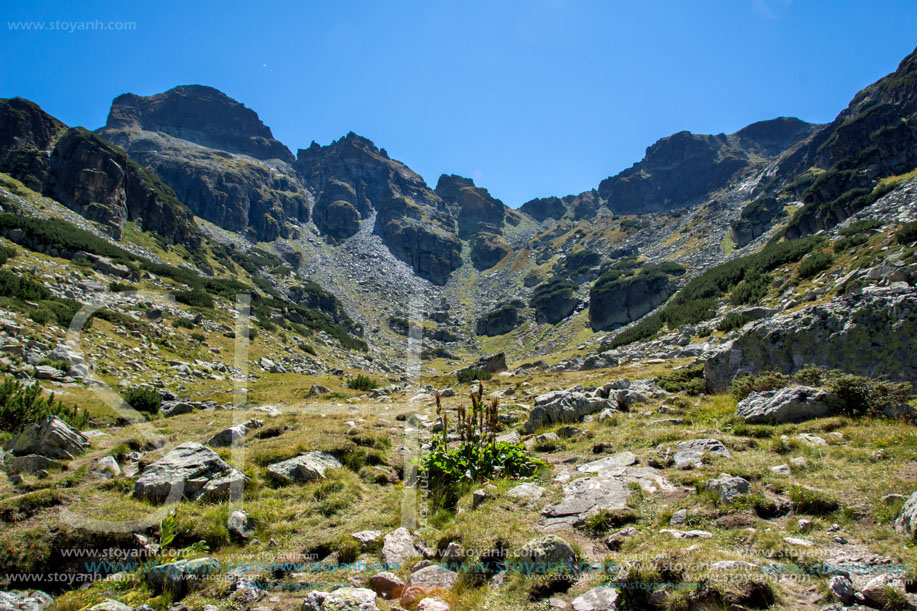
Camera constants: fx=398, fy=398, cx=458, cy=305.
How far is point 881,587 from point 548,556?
8.71 feet

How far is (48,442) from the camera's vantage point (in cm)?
801

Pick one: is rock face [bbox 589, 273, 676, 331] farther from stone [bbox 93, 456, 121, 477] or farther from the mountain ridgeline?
stone [bbox 93, 456, 121, 477]

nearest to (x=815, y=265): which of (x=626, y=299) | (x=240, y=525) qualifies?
(x=240, y=525)

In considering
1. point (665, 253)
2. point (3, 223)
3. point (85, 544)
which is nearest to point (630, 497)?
point (85, 544)

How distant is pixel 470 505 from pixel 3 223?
2191 inches

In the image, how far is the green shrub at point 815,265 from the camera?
33.9 metres

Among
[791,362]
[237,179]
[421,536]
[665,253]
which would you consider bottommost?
[421,536]

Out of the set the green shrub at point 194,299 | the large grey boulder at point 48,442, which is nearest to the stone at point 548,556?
the large grey boulder at point 48,442

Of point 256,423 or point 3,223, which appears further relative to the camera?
point 3,223

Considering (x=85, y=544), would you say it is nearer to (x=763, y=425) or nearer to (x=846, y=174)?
(x=763, y=425)

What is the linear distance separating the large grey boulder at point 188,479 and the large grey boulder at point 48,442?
2220mm

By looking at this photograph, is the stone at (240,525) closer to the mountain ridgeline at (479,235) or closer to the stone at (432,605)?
the stone at (432,605)

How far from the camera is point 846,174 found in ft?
230

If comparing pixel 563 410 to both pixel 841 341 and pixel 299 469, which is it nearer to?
pixel 841 341
